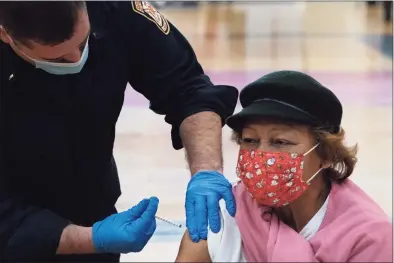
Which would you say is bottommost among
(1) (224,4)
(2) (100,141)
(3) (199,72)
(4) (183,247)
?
(1) (224,4)

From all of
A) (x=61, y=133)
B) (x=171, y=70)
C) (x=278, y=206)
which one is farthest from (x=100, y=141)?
(x=278, y=206)

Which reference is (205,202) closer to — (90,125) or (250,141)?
(250,141)

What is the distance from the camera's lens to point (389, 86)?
6.95 meters

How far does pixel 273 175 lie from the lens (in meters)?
1.81

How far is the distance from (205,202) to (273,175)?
0.19 meters

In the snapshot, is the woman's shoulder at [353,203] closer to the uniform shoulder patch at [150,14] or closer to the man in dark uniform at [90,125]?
the man in dark uniform at [90,125]

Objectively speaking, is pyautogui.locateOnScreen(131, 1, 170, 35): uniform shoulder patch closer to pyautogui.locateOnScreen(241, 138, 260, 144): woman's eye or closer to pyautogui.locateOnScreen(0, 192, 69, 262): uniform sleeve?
pyautogui.locateOnScreen(241, 138, 260, 144): woman's eye

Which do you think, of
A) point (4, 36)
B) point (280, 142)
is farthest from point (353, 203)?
point (4, 36)

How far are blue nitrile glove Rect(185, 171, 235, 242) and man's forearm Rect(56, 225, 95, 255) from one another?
0.94ft

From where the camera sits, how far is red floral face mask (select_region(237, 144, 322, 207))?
1793 millimetres

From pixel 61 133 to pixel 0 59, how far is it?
0.26 meters

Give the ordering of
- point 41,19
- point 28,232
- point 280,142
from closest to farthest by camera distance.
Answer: point 41,19
point 280,142
point 28,232

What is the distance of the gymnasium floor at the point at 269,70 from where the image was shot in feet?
14.6

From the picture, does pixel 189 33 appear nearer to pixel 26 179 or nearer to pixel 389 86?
pixel 389 86
